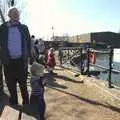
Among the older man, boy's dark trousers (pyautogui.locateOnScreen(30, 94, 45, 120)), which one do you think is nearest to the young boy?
boy's dark trousers (pyautogui.locateOnScreen(30, 94, 45, 120))

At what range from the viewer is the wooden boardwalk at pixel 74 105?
7.10 m

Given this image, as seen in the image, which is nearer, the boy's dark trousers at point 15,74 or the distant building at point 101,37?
the boy's dark trousers at point 15,74

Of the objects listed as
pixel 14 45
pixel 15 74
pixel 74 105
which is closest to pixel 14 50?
pixel 14 45

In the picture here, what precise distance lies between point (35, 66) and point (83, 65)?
847 cm

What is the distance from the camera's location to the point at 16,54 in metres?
7.17

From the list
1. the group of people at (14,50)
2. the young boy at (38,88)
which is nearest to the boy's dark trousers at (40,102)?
the young boy at (38,88)

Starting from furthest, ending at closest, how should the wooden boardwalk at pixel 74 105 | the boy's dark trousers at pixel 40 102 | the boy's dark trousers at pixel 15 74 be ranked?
1. the boy's dark trousers at pixel 15 74
2. the wooden boardwalk at pixel 74 105
3. the boy's dark trousers at pixel 40 102

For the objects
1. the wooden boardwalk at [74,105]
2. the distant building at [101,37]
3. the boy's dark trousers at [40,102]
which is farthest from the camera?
the distant building at [101,37]

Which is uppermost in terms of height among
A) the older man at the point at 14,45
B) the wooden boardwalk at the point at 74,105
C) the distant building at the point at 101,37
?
the older man at the point at 14,45

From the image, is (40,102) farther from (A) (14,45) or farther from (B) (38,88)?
(A) (14,45)

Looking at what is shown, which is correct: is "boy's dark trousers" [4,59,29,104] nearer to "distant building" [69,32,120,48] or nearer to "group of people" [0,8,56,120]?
"group of people" [0,8,56,120]

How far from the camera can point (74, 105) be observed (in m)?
8.30

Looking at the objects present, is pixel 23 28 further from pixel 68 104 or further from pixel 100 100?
pixel 100 100

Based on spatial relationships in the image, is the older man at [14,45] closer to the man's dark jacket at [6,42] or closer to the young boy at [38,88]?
the man's dark jacket at [6,42]
